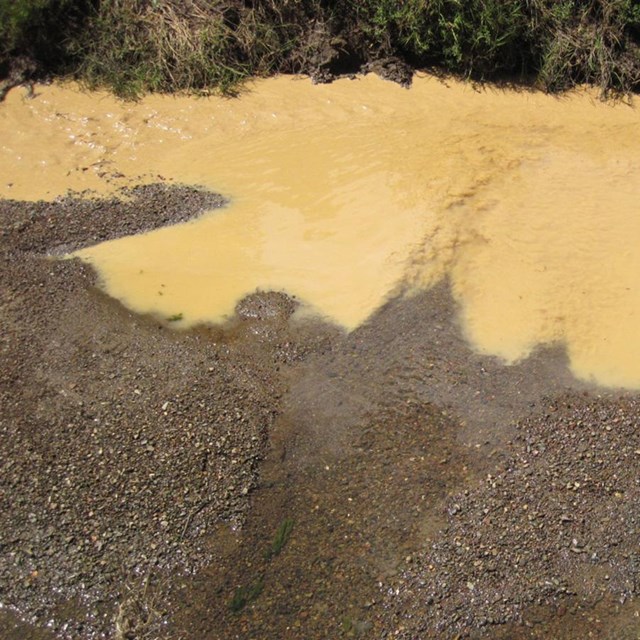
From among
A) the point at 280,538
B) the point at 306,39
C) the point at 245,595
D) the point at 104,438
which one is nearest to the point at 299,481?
the point at 280,538

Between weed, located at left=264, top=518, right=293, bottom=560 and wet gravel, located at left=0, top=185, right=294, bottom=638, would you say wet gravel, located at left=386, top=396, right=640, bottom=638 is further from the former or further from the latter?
wet gravel, located at left=0, top=185, right=294, bottom=638

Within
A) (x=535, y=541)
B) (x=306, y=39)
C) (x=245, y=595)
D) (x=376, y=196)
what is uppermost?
(x=306, y=39)

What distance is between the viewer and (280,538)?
498cm

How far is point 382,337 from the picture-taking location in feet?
21.1

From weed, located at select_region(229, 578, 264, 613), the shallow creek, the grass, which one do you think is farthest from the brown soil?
the grass

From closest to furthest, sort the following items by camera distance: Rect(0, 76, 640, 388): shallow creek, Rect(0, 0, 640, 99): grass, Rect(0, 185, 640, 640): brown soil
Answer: Rect(0, 185, 640, 640): brown soil < Rect(0, 76, 640, 388): shallow creek < Rect(0, 0, 640, 99): grass

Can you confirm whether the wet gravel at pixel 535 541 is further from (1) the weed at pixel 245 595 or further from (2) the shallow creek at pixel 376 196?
(2) the shallow creek at pixel 376 196

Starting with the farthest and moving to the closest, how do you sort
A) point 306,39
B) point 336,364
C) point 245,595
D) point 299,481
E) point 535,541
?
1. point 306,39
2. point 336,364
3. point 299,481
4. point 535,541
5. point 245,595

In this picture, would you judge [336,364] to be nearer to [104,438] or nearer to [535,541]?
[104,438]

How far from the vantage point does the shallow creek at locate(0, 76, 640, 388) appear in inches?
267

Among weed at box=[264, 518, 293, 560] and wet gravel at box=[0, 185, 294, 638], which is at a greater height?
wet gravel at box=[0, 185, 294, 638]

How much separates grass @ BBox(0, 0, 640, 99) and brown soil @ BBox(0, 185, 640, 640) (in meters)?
3.80

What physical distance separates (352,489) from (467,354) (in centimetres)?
167

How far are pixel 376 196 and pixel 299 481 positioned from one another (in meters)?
3.58
